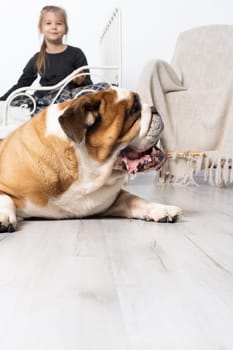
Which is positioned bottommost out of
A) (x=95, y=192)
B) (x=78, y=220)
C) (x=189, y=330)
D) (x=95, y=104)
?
(x=78, y=220)

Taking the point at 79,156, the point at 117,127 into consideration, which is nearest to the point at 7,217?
the point at 79,156

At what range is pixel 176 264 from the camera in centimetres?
99

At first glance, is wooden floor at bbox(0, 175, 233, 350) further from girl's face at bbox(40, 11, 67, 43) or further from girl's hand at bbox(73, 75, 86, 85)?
girl's face at bbox(40, 11, 67, 43)

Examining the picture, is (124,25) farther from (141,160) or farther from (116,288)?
(116,288)

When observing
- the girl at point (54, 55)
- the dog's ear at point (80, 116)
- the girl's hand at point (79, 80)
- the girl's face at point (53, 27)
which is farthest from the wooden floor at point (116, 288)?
the girl's face at point (53, 27)

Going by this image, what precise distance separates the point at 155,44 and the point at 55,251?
3251 mm

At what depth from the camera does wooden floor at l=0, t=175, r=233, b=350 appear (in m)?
0.62

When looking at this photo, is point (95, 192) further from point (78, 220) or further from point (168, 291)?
point (168, 291)

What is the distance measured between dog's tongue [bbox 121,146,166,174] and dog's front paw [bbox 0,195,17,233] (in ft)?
1.22

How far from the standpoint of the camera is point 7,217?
129cm

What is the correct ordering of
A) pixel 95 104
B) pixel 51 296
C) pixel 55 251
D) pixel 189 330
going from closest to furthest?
pixel 189 330 → pixel 51 296 → pixel 55 251 → pixel 95 104

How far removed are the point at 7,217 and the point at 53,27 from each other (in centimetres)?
244

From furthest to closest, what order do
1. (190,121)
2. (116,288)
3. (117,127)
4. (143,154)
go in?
(190,121)
(143,154)
(117,127)
(116,288)

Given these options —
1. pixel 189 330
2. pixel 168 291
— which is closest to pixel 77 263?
pixel 168 291
